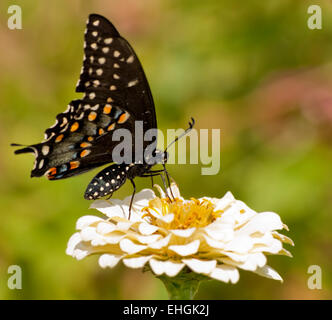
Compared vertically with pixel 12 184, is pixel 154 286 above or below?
below

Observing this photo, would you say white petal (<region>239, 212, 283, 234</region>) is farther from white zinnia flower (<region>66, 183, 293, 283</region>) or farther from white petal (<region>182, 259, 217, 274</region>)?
white petal (<region>182, 259, 217, 274</region>)

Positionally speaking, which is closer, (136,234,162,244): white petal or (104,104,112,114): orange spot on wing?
(136,234,162,244): white petal

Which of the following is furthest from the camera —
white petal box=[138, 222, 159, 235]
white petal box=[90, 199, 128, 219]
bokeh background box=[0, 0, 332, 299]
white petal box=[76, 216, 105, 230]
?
bokeh background box=[0, 0, 332, 299]

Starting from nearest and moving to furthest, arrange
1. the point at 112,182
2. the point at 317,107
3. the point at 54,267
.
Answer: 1. the point at 112,182
2. the point at 54,267
3. the point at 317,107

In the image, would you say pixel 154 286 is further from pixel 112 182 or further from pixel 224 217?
pixel 224 217

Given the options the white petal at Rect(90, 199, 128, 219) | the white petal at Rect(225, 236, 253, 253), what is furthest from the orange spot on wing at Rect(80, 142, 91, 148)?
the white petal at Rect(225, 236, 253, 253)

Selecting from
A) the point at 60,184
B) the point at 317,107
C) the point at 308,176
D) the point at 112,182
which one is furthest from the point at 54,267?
the point at 317,107

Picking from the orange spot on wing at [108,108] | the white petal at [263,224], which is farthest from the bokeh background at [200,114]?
the white petal at [263,224]
